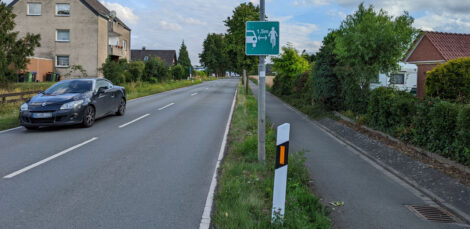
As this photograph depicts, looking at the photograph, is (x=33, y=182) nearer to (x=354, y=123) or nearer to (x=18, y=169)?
(x=18, y=169)

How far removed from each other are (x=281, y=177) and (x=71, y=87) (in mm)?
9885

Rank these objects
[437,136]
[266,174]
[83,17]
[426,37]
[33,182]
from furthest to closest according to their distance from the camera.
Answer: [83,17], [426,37], [437,136], [266,174], [33,182]

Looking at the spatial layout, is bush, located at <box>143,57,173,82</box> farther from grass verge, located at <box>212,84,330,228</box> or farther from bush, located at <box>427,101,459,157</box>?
bush, located at <box>427,101,459,157</box>

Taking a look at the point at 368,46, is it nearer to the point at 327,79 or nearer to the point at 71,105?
the point at 327,79

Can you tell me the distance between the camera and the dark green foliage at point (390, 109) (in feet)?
30.5

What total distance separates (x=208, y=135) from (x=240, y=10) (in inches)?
842

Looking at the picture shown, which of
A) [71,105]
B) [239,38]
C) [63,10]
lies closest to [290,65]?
[239,38]

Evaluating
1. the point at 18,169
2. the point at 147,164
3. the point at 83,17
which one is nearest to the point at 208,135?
the point at 147,164

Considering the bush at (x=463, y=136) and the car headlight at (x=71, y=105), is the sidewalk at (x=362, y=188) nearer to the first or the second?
the bush at (x=463, y=136)

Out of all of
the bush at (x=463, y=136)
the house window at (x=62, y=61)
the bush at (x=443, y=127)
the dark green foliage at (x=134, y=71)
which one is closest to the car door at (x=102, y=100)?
the bush at (x=443, y=127)

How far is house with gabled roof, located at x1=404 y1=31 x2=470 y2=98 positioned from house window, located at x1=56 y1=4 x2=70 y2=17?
3219 cm

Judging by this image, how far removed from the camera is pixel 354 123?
492 inches

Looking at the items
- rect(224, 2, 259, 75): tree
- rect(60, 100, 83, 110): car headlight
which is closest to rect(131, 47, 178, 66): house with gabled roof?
rect(224, 2, 259, 75): tree

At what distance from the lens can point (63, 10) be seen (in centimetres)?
3731
